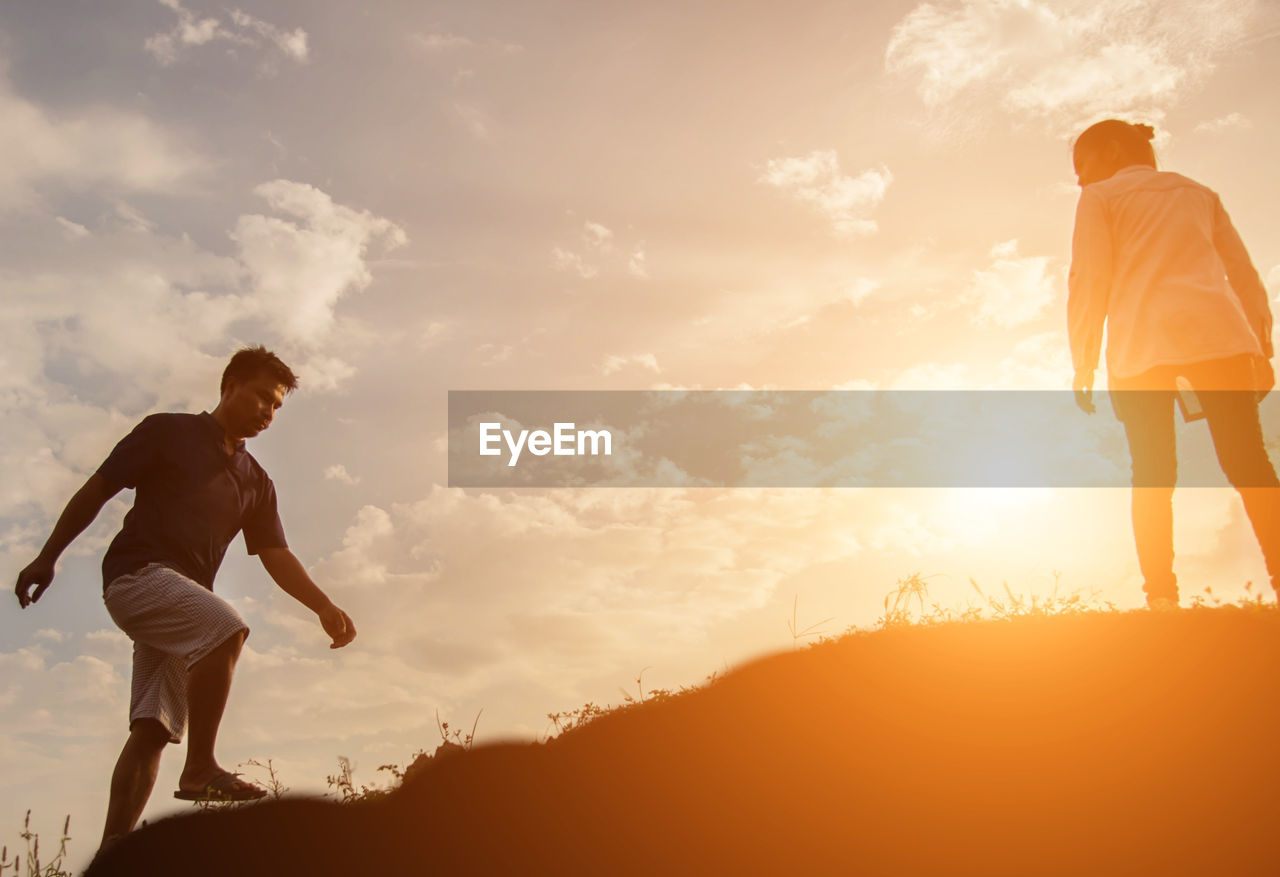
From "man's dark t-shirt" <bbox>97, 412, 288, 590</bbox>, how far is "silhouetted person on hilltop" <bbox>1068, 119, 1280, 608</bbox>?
228 inches

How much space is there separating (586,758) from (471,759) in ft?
2.77

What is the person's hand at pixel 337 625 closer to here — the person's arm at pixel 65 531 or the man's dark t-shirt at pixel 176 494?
the man's dark t-shirt at pixel 176 494

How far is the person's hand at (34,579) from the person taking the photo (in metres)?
5.34

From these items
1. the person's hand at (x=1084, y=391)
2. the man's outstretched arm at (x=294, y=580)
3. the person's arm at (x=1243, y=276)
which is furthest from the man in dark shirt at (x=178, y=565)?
the person's arm at (x=1243, y=276)

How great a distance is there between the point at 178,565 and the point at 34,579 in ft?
2.62

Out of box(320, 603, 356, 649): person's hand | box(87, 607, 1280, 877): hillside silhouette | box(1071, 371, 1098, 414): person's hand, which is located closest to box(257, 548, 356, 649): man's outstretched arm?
box(320, 603, 356, 649): person's hand

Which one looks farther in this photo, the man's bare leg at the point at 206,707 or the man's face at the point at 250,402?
→ the man's face at the point at 250,402

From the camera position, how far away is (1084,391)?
6.05m

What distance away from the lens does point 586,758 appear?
5.36m

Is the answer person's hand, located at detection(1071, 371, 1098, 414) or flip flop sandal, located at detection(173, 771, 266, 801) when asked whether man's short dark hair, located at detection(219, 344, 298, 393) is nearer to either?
flip flop sandal, located at detection(173, 771, 266, 801)

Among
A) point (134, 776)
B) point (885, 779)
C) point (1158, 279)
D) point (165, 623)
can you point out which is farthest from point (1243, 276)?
point (134, 776)

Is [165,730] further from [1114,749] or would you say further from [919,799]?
[1114,749]

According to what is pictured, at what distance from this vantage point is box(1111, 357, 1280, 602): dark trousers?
5496 mm

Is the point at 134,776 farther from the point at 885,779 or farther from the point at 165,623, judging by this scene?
the point at 885,779
